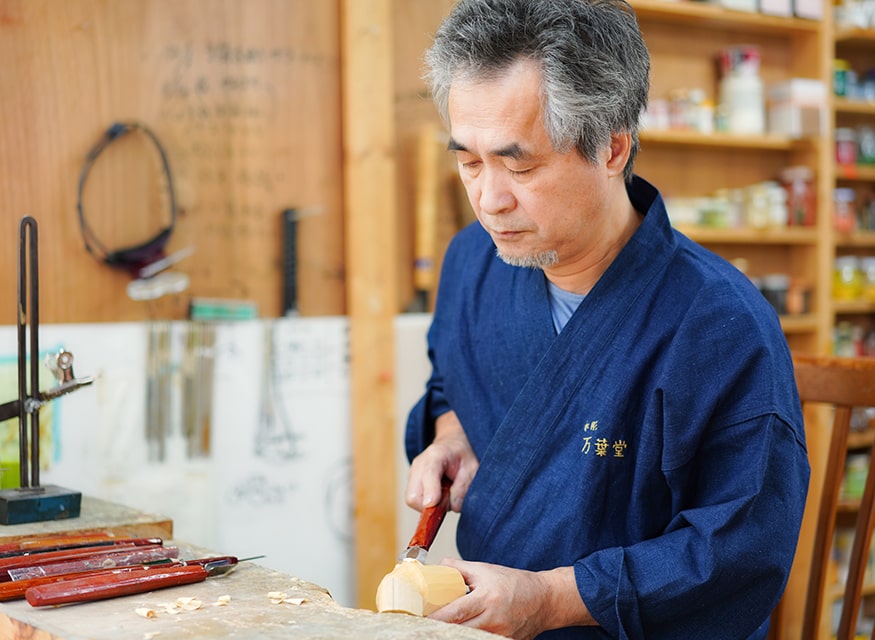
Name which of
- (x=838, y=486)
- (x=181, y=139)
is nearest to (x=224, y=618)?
(x=838, y=486)

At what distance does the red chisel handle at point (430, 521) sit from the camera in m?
1.28

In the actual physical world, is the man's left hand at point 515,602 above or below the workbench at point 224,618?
below

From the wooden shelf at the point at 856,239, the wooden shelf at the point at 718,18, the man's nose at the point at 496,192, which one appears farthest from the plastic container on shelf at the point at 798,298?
the man's nose at the point at 496,192

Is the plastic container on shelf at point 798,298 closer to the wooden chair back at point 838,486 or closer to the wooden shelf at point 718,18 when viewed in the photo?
the wooden shelf at point 718,18

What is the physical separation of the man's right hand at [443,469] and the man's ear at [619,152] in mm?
508

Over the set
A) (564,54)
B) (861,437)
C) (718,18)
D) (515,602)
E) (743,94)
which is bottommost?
(861,437)

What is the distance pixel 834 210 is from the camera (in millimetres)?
3605

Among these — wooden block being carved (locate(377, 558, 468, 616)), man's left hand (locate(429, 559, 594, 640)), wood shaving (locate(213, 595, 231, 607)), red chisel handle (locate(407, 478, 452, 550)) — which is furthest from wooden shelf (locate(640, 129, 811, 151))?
wood shaving (locate(213, 595, 231, 607))

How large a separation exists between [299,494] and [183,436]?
36 cm

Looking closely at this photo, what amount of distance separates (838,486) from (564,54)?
2.86 feet

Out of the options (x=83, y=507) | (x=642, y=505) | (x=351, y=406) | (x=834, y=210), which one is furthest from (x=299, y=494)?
(x=834, y=210)

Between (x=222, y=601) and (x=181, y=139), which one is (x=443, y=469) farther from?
(x=181, y=139)

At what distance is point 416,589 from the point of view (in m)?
1.10

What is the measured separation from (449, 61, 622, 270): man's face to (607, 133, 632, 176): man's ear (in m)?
0.02
